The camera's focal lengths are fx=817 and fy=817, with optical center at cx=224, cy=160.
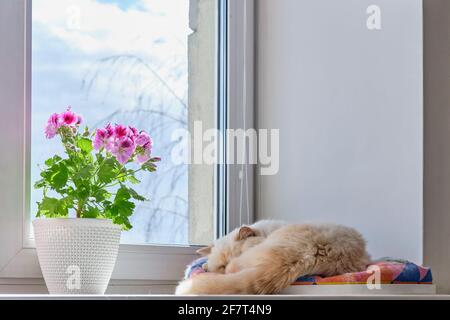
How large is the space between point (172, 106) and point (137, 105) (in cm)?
11

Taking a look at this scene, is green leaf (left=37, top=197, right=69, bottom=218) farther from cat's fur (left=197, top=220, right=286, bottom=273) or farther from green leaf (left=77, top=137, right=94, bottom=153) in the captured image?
cat's fur (left=197, top=220, right=286, bottom=273)

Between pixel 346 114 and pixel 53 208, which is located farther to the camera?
pixel 346 114

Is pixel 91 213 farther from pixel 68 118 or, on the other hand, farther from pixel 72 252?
pixel 68 118

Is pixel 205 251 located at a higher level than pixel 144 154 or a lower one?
lower

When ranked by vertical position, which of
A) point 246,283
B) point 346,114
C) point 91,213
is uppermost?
point 346,114

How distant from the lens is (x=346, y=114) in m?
2.03

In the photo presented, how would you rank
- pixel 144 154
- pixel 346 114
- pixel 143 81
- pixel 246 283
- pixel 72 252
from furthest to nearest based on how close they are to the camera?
pixel 143 81 < pixel 346 114 < pixel 144 154 < pixel 72 252 < pixel 246 283

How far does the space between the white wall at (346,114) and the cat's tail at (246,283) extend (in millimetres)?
402

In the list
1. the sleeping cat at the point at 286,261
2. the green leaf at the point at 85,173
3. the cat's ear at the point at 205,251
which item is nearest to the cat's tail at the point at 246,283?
A: the sleeping cat at the point at 286,261

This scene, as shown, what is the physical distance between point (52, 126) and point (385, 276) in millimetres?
790

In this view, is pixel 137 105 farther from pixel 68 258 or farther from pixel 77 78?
pixel 68 258

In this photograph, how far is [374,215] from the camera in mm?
1950

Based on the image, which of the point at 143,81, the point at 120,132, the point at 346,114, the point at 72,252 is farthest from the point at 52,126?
the point at 346,114

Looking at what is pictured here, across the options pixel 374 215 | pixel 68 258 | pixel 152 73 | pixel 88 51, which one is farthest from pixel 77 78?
pixel 374 215
